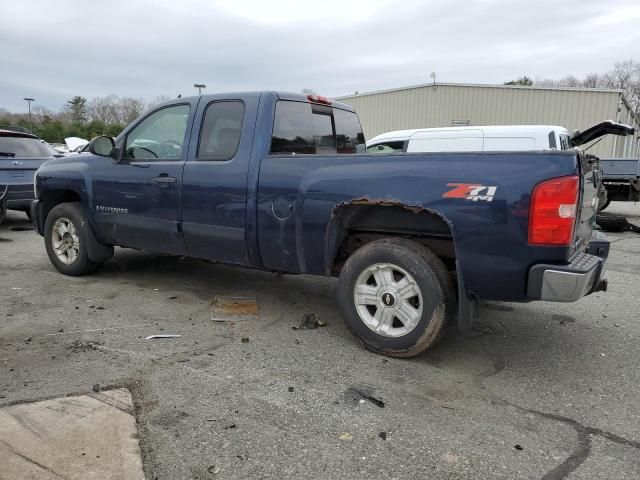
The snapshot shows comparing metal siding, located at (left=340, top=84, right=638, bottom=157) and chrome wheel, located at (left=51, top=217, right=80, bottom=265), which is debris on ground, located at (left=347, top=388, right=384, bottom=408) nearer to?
chrome wheel, located at (left=51, top=217, right=80, bottom=265)

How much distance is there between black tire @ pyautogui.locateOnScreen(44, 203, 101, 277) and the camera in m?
5.73

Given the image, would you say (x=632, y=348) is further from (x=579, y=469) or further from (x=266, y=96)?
(x=266, y=96)

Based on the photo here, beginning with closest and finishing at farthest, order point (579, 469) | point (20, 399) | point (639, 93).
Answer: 1. point (579, 469)
2. point (20, 399)
3. point (639, 93)

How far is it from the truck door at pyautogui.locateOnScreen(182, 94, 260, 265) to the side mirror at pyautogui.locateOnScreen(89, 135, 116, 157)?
110 cm

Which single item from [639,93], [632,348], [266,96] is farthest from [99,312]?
[639,93]

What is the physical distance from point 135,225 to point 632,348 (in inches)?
177

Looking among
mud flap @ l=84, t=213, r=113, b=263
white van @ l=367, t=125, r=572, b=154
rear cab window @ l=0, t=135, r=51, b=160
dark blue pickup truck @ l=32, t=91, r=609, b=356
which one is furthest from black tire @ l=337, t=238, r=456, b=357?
rear cab window @ l=0, t=135, r=51, b=160

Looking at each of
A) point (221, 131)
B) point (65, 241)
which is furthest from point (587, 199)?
point (65, 241)

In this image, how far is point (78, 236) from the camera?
18.9 ft

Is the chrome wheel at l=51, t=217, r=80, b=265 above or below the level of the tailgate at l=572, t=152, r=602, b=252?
below

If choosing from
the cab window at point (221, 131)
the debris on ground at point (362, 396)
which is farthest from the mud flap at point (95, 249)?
the debris on ground at point (362, 396)

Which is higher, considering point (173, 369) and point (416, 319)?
point (416, 319)

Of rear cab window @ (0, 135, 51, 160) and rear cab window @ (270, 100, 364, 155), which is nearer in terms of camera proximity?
rear cab window @ (270, 100, 364, 155)

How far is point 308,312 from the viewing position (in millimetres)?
4957
